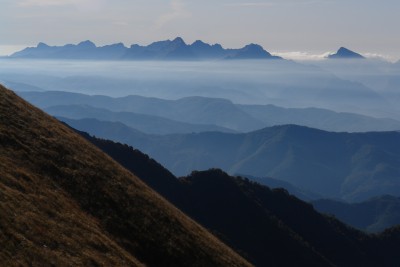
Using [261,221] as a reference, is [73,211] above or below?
above

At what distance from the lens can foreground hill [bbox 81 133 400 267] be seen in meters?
134

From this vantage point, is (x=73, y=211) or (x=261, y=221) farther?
(x=261, y=221)

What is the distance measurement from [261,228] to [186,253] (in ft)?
304

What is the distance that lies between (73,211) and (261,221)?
105719mm

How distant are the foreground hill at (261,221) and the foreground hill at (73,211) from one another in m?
68.6

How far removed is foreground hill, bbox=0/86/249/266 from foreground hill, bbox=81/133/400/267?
68.6 metres

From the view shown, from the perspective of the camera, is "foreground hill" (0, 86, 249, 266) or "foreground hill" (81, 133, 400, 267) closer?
"foreground hill" (0, 86, 249, 266)

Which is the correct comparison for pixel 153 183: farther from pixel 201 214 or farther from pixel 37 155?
pixel 37 155

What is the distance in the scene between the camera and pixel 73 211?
4200 cm

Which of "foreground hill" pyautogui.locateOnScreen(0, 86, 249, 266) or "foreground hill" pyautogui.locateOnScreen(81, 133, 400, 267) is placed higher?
"foreground hill" pyautogui.locateOnScreen(0, 86, 249, 266)

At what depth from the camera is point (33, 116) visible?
5894 cm

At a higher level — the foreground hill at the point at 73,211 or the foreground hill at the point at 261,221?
the foreground hill at the point at 73,211

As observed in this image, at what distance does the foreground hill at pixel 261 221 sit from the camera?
134 meters

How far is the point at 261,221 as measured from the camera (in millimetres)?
142250
